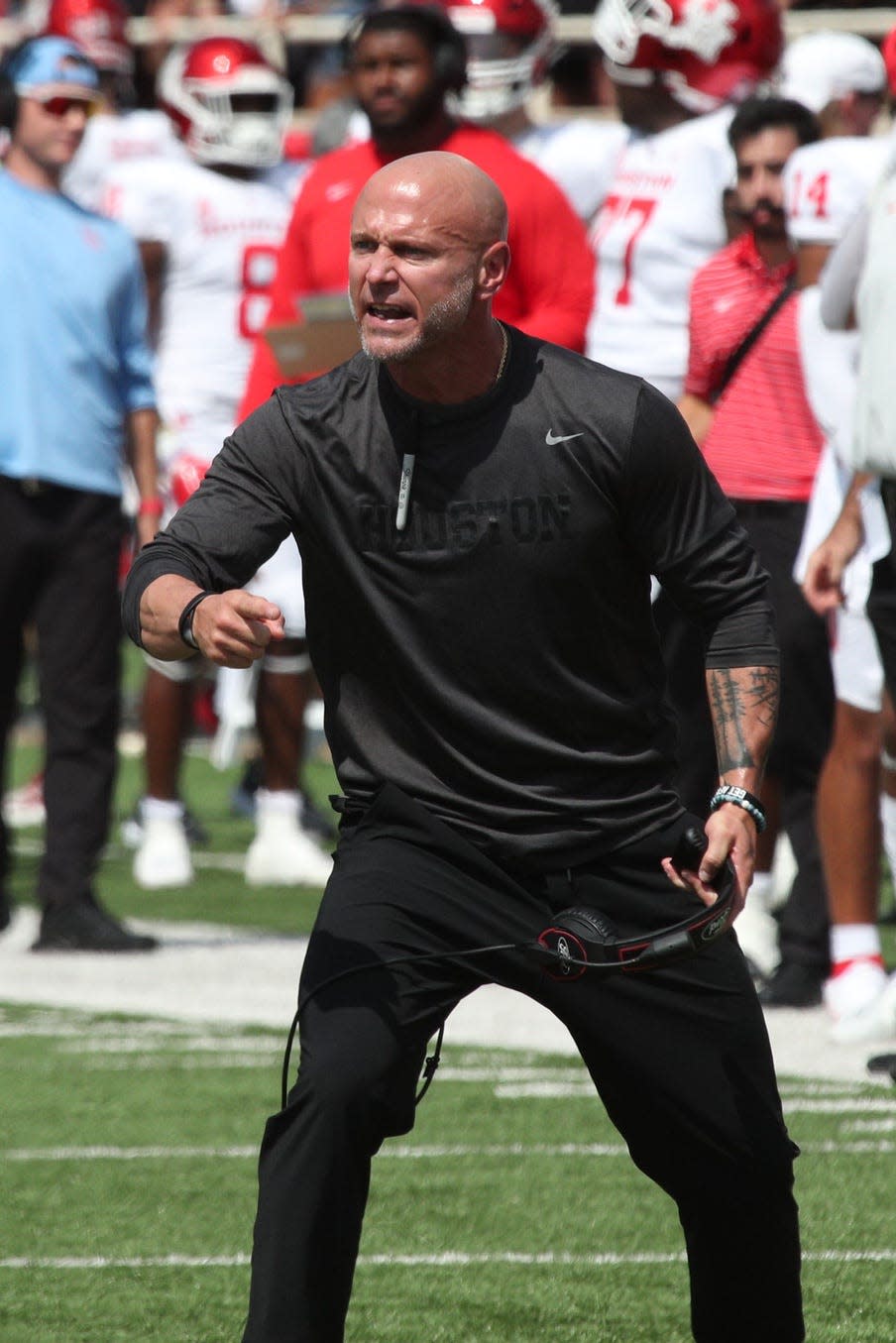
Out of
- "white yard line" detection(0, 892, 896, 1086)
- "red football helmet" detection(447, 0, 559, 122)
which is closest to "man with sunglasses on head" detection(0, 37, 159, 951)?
"white yard line" detection(0, 892, 896, 1086)

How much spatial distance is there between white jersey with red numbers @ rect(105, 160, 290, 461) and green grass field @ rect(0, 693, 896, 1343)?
4.11 meters

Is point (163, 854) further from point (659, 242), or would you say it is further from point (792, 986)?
point (792, 986)

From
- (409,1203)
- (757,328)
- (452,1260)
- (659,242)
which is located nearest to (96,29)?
(659,242)

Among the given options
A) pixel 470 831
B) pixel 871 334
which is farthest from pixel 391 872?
pixel 871 334

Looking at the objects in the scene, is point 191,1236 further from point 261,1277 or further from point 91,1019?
point 91,1019

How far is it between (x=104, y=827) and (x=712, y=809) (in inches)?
204

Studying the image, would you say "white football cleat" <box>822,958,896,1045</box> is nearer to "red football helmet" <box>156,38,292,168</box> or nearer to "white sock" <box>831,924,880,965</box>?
"white sock" <box>831,924,880,965</box>

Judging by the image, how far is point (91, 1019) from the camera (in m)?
7.81

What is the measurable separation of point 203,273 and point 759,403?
12.9ft

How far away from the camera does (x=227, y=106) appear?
11.2 meters

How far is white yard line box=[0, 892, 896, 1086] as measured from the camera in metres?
7.20

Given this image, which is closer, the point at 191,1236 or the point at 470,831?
the point at 470,831

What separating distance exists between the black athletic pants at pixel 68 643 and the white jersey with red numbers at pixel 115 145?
515cm

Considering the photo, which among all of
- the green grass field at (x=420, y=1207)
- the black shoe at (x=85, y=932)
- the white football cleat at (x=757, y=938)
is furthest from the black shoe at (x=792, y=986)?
the black shoe at (x=85, y=932)
